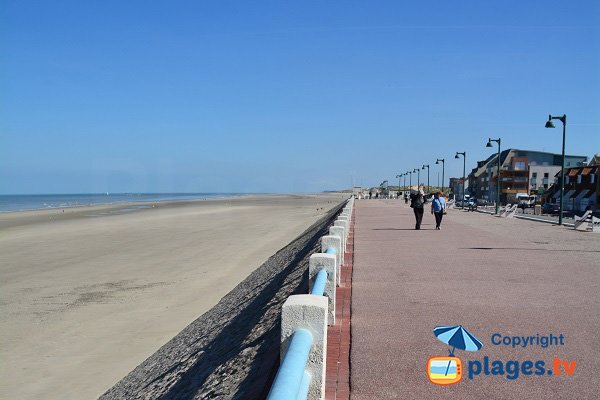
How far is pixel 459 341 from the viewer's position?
5.31 m

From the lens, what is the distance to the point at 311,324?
3234 mm

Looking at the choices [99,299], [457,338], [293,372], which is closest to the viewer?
[293,372]

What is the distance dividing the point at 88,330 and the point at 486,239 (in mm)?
11667

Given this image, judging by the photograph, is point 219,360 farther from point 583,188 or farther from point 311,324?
point 583,188

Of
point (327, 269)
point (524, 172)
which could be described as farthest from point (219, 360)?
point (524, 172)

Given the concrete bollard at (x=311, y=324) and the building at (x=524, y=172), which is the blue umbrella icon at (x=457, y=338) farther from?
the building at (x=524, y=172)

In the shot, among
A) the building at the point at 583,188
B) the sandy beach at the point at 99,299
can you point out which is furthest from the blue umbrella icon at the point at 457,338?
the building at the point at 583,188

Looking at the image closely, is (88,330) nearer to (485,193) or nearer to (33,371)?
(33,371)

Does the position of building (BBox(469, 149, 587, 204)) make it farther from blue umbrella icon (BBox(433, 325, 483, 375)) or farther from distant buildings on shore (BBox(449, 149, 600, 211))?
blue umbrella icon (BBox(433, 325, 483, 375))

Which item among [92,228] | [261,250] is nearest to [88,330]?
[261,250]

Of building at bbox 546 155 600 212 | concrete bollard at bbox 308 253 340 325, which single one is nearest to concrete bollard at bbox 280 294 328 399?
concrete bollard at bbox 308 253 340 325

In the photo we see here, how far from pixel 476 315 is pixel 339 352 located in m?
2.33

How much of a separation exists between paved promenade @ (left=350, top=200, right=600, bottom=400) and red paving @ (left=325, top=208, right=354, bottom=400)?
8cm

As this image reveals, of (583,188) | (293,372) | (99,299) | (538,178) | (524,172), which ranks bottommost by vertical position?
(99,299)
